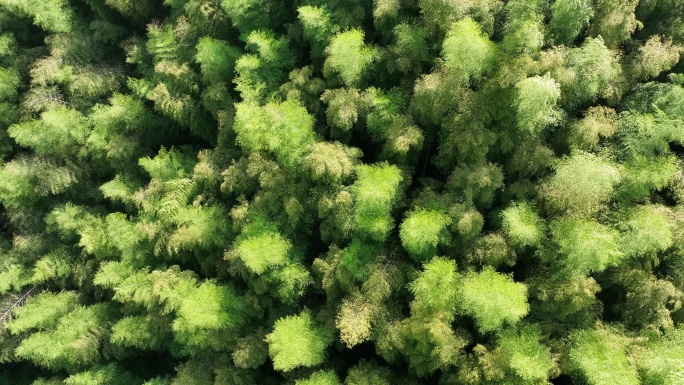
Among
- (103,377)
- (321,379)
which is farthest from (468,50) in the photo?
(103,377)

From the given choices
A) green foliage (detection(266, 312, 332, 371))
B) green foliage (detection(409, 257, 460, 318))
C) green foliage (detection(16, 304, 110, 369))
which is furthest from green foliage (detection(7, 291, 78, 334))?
green foliage (detection(409, 257, 460, 318))

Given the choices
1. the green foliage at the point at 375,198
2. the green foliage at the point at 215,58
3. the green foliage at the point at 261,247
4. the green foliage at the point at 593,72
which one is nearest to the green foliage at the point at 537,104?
the green foliage at the point at 593,72

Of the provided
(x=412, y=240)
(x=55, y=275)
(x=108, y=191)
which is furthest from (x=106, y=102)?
(x=412, y=240)

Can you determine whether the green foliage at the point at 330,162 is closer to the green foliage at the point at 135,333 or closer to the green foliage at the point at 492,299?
the green foliage at the point at 492,299

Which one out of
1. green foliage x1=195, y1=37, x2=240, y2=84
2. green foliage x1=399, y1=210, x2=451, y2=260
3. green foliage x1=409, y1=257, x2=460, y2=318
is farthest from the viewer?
green foliage x1=195, y1=37, x2=240, y2=84

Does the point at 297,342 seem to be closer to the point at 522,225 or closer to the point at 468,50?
the point at 522,225

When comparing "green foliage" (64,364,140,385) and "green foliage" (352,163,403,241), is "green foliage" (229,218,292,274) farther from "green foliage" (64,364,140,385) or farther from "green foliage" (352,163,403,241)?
"green foliage" (64,364,140,385)

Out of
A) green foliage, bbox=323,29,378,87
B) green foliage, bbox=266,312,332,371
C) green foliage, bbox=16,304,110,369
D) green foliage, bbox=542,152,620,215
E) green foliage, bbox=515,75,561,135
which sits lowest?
green foliage, bbox=16,304,110,369

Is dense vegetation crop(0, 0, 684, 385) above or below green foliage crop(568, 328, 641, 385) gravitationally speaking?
above

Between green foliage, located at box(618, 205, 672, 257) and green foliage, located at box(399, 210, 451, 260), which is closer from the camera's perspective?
green foliage, located at box(618, 205, 672, 257)
